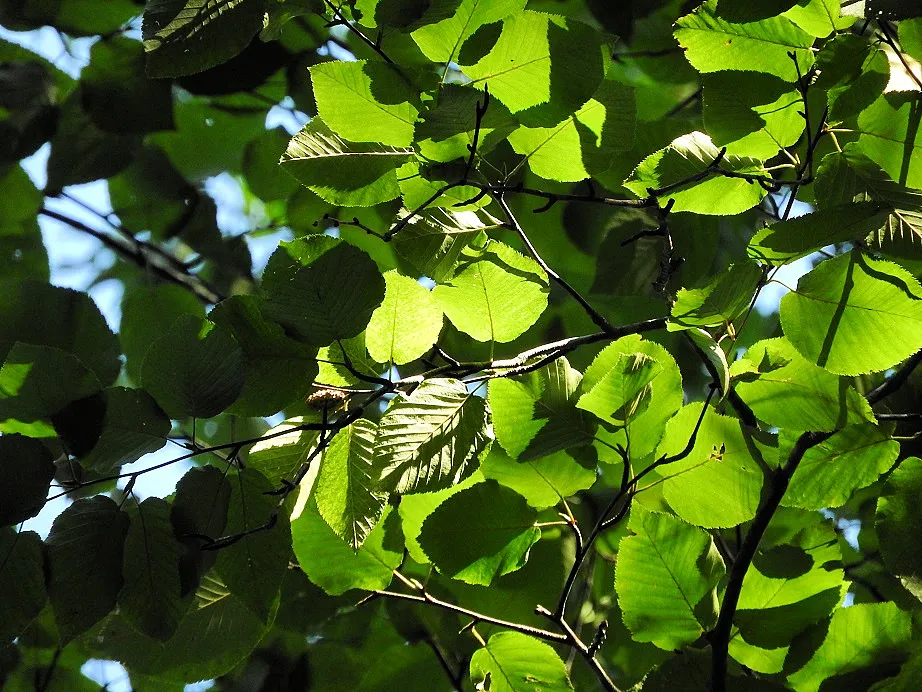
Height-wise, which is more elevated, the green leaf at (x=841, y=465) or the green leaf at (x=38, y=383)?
the green leaf at (x=38, y=383)

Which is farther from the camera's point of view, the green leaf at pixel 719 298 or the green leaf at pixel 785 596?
the green leaf at pixel 785 596

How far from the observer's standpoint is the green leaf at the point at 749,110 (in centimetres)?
52

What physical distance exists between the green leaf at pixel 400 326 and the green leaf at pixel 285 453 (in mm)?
70

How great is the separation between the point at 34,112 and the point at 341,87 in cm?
60

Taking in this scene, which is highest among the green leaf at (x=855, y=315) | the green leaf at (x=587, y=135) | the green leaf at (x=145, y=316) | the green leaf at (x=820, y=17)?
the green leaf at (x=820, y=17)

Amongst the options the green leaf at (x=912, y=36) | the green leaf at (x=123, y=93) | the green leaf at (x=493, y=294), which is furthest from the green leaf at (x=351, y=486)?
the green leaf at (x=123, y=93)

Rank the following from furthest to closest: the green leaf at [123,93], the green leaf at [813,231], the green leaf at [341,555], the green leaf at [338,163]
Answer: the green leaf at [123,93] < the green leaf at [341,555] < the green leaf at [338,163] < the green leaf at [813,231]

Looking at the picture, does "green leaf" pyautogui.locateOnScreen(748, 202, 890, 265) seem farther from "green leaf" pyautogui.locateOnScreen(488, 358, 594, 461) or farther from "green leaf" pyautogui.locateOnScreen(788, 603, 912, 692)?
"green leaf" pyautogui.locateOnScreen(788, 603, 912, 692)

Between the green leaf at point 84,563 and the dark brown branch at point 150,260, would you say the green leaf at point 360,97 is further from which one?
the dark brown branch at point 150,260

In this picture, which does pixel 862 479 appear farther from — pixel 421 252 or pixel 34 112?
pixel 34 112

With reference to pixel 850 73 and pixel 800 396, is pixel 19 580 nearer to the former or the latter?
pixel 800 396

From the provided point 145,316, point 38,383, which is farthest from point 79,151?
point 38,383

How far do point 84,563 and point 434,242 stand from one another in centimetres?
31

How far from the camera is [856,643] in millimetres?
569
